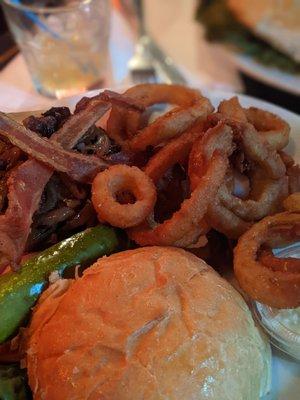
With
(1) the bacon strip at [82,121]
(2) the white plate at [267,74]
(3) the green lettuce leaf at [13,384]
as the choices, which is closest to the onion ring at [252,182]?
(1) the bacon strip at [82,121]

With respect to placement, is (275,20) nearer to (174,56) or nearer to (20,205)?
(174,56)

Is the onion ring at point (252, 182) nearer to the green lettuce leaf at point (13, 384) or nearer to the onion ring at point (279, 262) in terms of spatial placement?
the onion ring at point (279, 262)

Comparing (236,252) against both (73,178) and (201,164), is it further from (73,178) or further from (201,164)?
(73,178)

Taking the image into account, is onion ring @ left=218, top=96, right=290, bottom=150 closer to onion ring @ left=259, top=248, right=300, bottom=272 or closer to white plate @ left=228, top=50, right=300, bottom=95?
onion ring @ left=259, top=248, right=300, bottom=272

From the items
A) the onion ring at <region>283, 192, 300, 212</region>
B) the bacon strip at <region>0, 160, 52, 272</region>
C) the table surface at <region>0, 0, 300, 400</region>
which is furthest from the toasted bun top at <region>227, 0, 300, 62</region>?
the bacon strip at <region>0, 160, 52, 272</region>

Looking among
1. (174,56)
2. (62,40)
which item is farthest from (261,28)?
(62,40)

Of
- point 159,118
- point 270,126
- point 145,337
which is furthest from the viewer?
point 270,126
